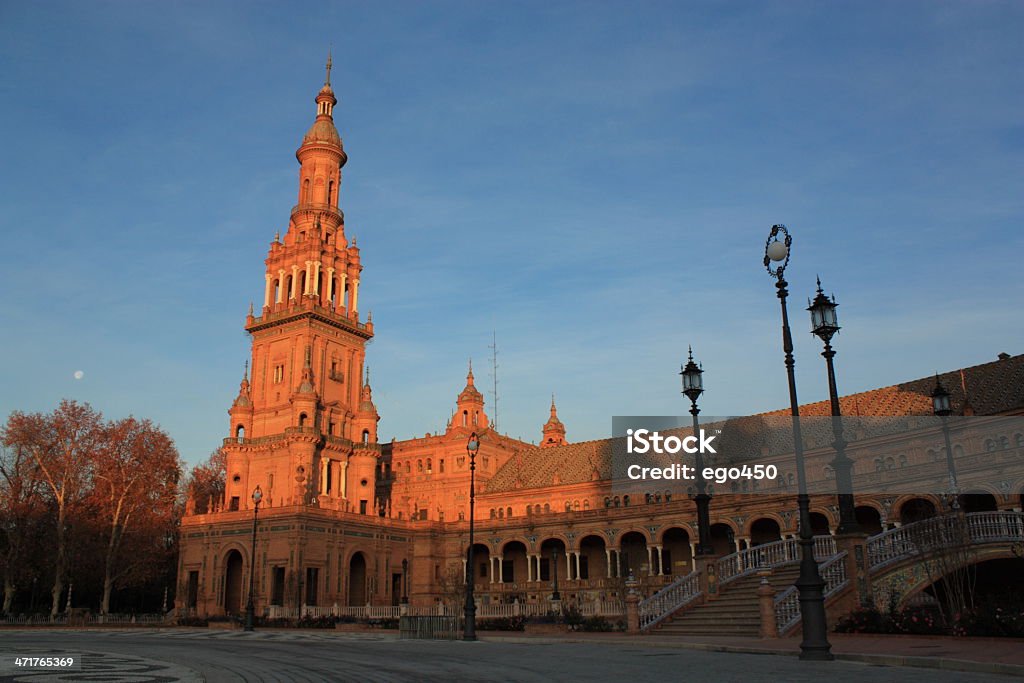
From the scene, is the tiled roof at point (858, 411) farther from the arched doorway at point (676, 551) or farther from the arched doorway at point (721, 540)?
the arched doorway at point (676, 551)

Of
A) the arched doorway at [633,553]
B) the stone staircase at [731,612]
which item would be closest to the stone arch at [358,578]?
the arched doorway at [633,553]

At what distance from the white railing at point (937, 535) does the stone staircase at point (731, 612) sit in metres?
2.87

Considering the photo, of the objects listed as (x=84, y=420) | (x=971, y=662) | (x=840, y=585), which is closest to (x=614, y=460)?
(x=84, y=420)

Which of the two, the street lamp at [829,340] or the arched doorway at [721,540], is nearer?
the street lamp at [829,340]

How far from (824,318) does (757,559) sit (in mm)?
11944

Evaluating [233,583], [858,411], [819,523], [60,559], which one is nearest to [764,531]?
[819,523]

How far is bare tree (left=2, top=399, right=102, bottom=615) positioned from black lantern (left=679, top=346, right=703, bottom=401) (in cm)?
4617

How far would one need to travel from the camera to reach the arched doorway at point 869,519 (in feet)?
172

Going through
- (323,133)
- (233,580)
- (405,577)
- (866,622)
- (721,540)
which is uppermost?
(323,133)

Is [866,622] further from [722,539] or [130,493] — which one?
[130,493]

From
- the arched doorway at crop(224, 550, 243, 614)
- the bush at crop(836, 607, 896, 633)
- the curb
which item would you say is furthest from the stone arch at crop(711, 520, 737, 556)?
the curb

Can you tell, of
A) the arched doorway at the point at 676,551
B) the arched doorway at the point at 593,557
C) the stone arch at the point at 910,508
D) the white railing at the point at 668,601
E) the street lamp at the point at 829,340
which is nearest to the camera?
the street lamp at the point at 829,340

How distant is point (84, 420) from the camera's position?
198 ft

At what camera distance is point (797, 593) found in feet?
79.0
